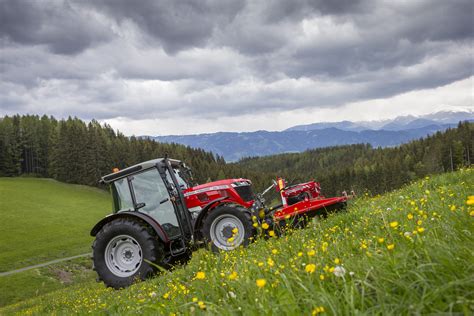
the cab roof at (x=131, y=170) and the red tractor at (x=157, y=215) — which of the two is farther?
the cab roof at (x=131, y=170)

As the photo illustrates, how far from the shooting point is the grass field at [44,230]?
29.2 meters

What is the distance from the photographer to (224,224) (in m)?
8.85

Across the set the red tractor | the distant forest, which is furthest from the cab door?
the distant forest

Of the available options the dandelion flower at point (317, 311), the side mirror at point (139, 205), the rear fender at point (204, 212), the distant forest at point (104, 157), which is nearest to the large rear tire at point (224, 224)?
the rear fender at point (204, 212)

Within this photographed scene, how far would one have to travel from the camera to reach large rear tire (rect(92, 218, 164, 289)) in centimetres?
920

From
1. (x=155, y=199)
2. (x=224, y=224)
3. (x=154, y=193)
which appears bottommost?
(x=224, y=224)

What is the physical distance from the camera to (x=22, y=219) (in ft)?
187

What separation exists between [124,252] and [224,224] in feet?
9.81

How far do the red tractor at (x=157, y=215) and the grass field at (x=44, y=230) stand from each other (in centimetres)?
891

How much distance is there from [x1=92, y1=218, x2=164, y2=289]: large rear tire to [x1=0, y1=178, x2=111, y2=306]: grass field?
875cm

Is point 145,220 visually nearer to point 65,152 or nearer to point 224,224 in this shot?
point 224,224

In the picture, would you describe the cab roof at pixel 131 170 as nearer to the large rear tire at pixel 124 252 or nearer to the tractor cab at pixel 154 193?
the tractor cab at pixel 154 193

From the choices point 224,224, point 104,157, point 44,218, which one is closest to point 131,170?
point 224,224

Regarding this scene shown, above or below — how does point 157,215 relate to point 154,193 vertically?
below
